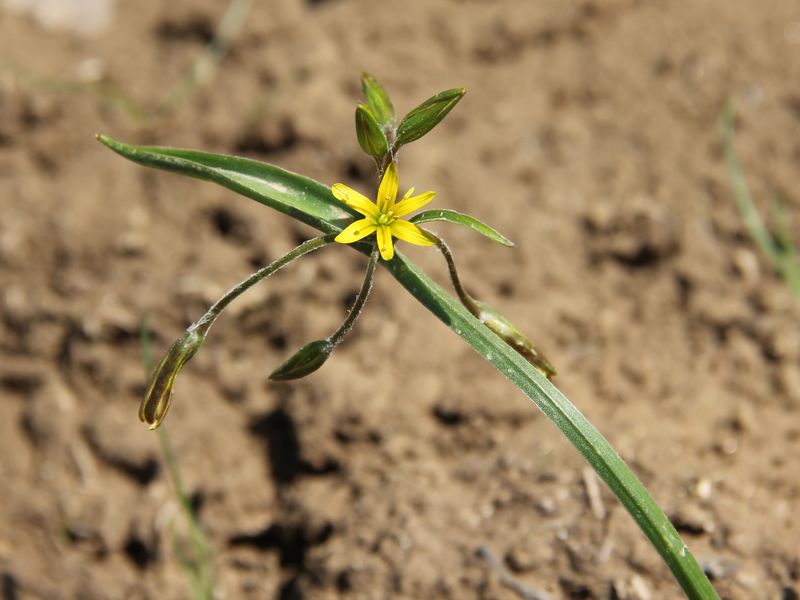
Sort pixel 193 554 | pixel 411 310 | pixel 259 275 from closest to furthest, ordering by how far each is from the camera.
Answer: pixel 259 275
pixel 193 554
pixel 411 310

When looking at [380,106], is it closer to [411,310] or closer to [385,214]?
[385,214]

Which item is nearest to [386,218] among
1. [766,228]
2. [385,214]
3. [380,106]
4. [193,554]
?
[385,214]

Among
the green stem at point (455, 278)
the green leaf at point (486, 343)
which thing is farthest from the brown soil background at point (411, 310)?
the green stem at point (455, 278)

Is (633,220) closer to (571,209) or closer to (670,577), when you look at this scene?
(571,209)

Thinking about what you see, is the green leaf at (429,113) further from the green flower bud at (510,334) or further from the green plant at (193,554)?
the green plant at (193,554)

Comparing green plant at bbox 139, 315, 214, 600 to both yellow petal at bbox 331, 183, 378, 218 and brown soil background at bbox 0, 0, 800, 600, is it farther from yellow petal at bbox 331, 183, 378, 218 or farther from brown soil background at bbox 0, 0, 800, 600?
yellow petal at bbox 331, 183, 378, 218

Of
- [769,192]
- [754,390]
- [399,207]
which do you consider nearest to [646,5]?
[769,192]
